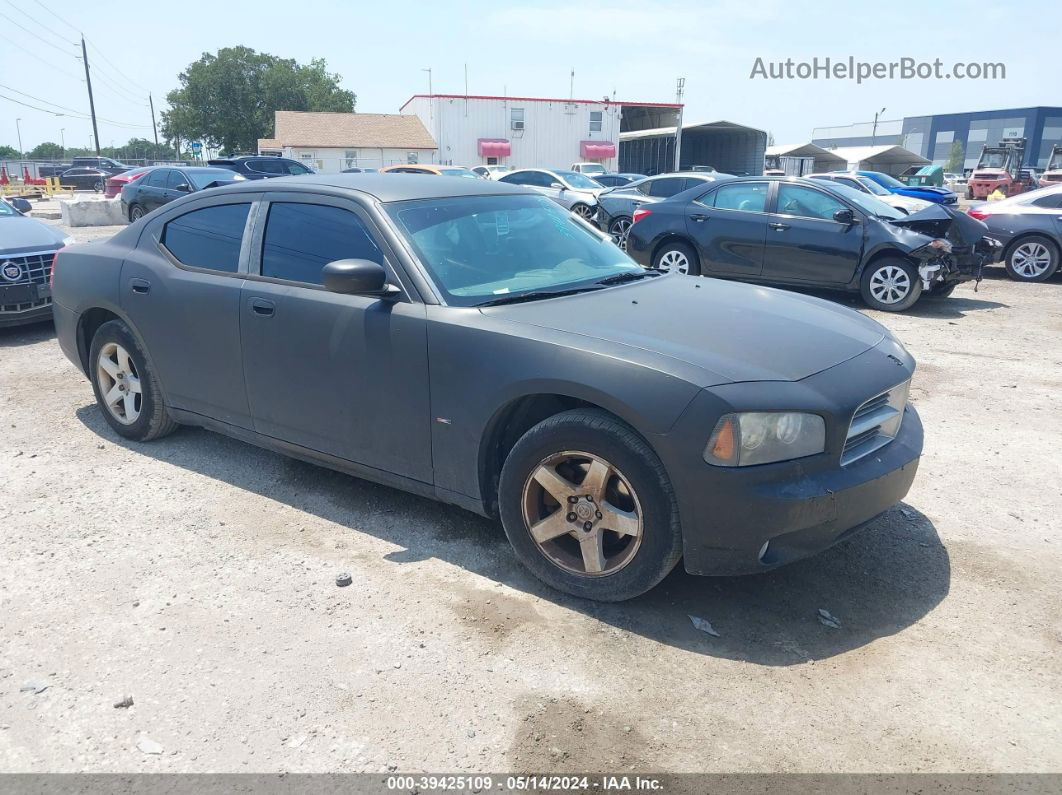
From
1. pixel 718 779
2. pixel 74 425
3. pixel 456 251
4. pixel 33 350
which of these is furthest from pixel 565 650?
pixel 33 350

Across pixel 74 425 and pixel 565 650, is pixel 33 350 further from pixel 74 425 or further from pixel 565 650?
pixel 565 650

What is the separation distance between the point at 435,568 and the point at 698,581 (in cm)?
116

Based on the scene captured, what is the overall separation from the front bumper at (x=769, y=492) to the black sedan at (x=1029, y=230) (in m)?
11.2

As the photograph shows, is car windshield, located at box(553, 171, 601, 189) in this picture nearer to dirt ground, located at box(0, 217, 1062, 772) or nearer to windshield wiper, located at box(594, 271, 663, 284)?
windshield wiper, located at box(594, 271, 663, 284)

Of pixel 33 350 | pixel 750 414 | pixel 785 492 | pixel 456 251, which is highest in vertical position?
pixel 456 251

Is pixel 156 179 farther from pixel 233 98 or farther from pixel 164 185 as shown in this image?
pixel 233 98

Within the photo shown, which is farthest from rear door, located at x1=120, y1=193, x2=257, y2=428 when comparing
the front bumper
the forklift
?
the forklift

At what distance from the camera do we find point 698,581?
344 centimetres

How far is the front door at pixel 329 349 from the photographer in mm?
3555

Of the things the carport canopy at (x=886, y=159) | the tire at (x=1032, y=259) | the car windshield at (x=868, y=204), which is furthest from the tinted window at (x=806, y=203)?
the carport canopy at (x=886, y=159)

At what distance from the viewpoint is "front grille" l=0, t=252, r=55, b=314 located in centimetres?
766

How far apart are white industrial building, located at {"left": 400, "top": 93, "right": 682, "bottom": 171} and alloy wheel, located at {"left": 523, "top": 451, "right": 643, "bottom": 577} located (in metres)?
51.1

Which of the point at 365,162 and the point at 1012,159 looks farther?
the point at 365,162

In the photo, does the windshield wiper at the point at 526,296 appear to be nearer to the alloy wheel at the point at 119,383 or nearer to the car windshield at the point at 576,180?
the alloy wheel at the point at 119,383
